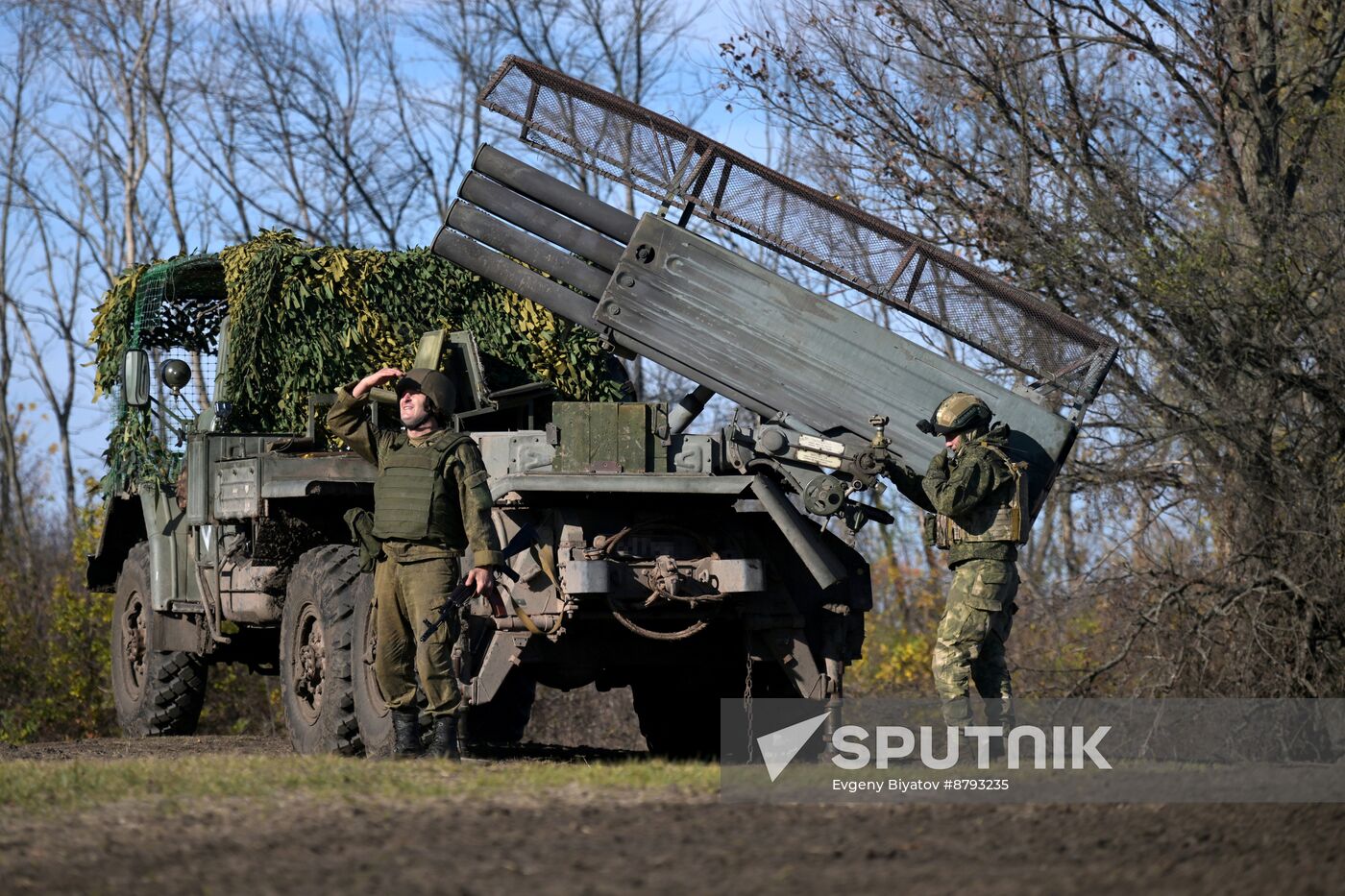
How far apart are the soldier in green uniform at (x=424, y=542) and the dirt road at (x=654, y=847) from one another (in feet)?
5.80

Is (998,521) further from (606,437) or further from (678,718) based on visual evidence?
(678,718)

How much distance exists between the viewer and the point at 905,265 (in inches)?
367

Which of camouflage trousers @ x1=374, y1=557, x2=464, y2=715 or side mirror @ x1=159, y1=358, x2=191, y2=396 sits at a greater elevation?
side mirror @ x1=159, y1=358, x2=191, y2=396

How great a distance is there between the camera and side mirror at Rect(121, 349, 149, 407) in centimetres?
1205

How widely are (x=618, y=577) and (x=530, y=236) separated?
6.78 ft

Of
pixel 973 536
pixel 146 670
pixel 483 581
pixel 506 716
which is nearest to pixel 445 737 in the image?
pixel 483 581

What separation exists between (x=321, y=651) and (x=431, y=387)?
198 centimetres

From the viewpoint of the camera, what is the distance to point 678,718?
37.7ft

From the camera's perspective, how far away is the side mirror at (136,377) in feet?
39.5

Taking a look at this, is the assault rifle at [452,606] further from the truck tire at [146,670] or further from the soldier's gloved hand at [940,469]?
the truck tire at [146,670]

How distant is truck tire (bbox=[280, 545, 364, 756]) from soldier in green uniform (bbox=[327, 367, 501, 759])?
2.85 ft

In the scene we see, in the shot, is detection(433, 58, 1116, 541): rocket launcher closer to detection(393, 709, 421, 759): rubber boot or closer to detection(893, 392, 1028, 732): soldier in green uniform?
detection(893, 392, 1028, 732): soldier in green uniform

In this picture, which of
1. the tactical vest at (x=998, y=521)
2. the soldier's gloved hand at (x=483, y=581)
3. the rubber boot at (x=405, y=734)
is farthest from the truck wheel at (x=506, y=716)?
the tactical vest at (x=998, y=521)

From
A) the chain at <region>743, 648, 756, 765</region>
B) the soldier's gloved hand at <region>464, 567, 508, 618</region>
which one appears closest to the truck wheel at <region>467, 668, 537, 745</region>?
the chain at <region>743, 648, 756, 765</region>
